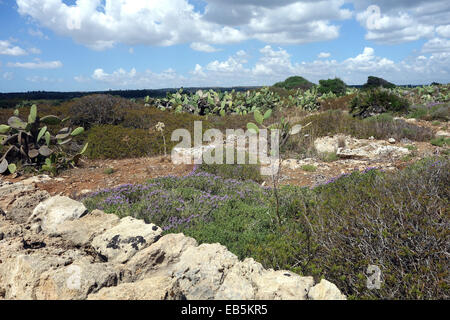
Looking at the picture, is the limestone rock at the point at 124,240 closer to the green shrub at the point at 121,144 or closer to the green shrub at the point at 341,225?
the green shrub at the point at 341,225

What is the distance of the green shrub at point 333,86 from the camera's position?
28688 mm

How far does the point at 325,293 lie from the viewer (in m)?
1.97

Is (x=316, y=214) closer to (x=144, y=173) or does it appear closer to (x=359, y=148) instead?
(x=144, y=173)

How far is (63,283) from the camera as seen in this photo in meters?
2.01

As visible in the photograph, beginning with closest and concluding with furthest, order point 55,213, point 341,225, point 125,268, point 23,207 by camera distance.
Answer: point 125,268
point 341,225
point 55,213
point 23,207

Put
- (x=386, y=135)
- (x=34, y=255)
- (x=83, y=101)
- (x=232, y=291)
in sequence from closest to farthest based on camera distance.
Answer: (x=232, y=291) < (x=34, y=255) < (x=386, y=135) < (x=83, y=101)

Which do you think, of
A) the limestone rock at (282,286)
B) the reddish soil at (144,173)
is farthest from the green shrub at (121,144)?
the limestone rock at (282,286)

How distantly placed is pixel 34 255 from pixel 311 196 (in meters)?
3.40

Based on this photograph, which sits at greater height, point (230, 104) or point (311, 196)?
point (230, 104)

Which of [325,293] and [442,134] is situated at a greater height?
[442,134]

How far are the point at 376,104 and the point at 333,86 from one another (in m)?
17.0

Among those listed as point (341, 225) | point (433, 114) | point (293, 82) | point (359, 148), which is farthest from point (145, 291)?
point (293, 82)
